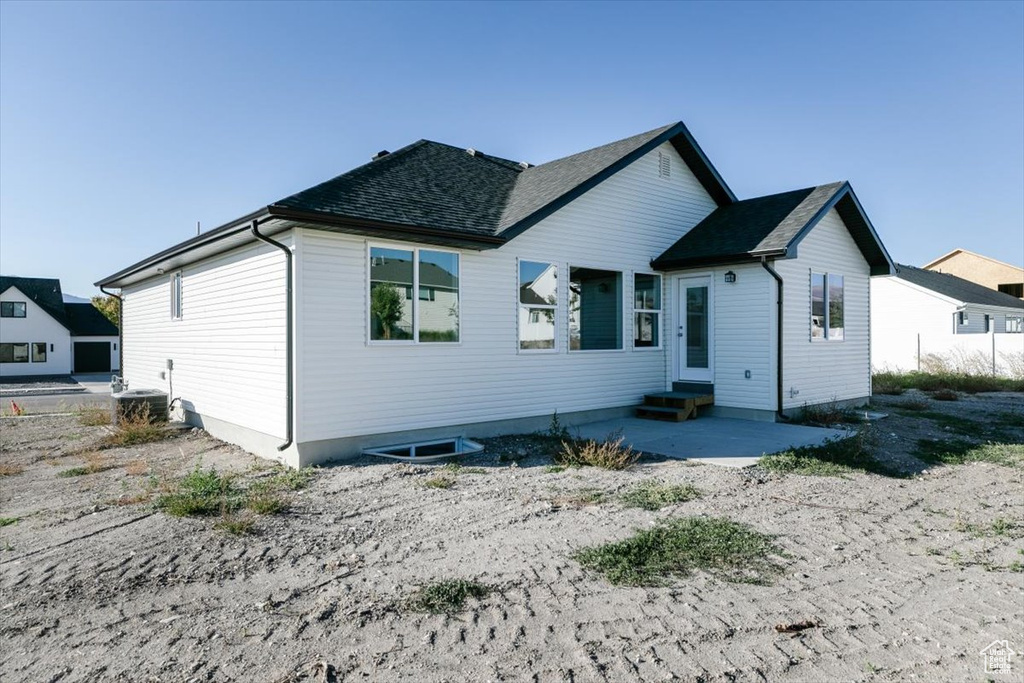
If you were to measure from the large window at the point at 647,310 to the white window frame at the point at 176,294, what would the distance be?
9.39m

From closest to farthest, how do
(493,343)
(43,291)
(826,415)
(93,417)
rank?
(493,343)
(826,415)
(93,417)
(43,291)

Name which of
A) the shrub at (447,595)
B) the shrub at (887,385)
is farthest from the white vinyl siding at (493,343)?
the shrub at (887,385)

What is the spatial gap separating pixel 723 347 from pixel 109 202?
17.3 m

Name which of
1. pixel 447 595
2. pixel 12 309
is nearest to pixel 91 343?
pixel 12 309

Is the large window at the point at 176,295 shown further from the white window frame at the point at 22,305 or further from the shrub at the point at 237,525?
the white window frame at the point at 22,305

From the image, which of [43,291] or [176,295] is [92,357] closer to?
[43,291]

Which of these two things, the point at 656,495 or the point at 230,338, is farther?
the point at 230,338

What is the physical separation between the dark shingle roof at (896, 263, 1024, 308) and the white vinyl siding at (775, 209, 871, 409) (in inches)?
611

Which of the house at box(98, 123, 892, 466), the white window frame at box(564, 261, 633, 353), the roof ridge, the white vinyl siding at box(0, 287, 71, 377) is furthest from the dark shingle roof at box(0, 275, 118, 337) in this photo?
the white window frame at box(564, 261, 633, 353)

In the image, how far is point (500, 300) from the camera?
386 inches

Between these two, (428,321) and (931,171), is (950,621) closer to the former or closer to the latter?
(428,321)

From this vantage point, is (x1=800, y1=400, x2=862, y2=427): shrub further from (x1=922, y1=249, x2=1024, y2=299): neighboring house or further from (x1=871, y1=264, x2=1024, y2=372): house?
(x1=922, y1=249, x2=1024, y2=299): neighboring house

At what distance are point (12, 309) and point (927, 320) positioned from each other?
5288cm

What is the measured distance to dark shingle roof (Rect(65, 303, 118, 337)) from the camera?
39.8m
